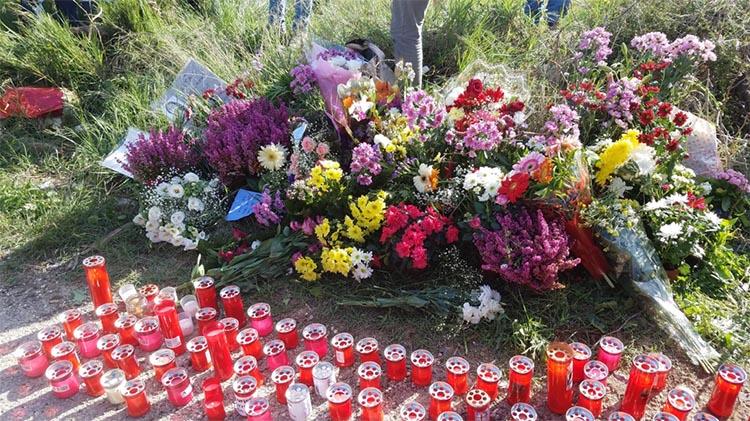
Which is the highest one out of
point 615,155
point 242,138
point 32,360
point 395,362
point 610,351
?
point 615,155

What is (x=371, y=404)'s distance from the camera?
230 cm

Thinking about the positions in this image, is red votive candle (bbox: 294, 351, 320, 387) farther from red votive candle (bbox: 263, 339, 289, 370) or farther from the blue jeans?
the blue jeans

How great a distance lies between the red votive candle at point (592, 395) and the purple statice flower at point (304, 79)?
276cm

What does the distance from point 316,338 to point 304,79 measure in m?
2.15

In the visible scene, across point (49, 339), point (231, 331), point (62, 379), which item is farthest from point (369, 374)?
point (49, 339)

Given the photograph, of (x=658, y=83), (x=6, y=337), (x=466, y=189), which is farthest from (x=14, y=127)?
(x=658, y=83)

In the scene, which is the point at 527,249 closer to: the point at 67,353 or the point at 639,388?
the point at 639,388

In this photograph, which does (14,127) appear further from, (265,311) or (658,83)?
(658,83)

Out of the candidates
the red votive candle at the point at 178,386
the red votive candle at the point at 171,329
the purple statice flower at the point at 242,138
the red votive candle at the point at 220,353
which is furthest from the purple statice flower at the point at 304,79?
the red votive candle at the point at 178,386

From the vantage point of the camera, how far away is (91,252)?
376 cm

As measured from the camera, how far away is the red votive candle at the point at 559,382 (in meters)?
2.38

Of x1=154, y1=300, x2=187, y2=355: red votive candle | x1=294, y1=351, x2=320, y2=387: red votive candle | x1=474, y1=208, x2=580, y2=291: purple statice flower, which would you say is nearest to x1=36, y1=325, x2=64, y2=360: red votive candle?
x1=154, y1=300, x2=187, y2=355: red votive candle

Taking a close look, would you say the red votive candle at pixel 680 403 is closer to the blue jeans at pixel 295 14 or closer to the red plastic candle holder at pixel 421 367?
the red plastic candle holder at pixel 421 367

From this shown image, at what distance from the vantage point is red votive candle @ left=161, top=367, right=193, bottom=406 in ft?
8.27
